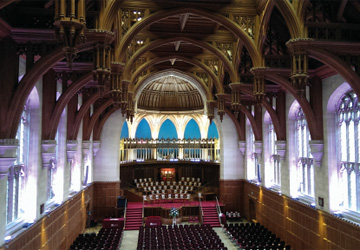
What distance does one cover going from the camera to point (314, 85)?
50.5 ft

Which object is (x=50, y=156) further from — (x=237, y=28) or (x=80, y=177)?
(x=237, y=28)

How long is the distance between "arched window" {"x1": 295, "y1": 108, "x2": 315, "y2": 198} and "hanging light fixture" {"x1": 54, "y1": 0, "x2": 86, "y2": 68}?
14.6 m

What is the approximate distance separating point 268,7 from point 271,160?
41.9 feet

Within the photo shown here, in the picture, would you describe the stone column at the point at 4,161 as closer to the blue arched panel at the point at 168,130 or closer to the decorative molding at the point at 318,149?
the decorative molding at the point at 318,149

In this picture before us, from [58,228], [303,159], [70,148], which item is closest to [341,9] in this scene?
[303,159]

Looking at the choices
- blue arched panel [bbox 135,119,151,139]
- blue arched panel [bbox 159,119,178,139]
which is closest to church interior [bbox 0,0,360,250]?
blue arched panel [bbox 135,119,151,139]

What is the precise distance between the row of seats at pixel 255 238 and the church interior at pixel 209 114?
13 centimetres

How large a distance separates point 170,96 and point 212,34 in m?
16.2

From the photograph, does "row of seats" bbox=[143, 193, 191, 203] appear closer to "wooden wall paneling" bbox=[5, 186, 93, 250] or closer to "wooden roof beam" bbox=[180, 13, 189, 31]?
"wooden wall paneling" bbox=[5, 186, 93, 250]

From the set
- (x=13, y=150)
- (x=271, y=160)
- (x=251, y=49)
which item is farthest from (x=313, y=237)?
(x=13, y=150)

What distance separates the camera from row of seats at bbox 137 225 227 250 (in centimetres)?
1752

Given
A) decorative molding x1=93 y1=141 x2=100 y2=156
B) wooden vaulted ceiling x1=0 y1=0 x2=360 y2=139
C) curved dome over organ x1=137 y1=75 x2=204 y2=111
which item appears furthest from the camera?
curved dome over organ x1=137 y1=75 x2=204 y2=111

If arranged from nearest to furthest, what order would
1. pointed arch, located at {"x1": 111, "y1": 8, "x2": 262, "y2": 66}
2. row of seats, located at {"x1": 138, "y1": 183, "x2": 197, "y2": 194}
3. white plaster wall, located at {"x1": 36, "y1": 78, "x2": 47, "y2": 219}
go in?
pointed arch, located at {"x1": 111, "y1": 8, "x2": 262, "y2": 66}
white plaster wall, located at {"x1": 36, "y1": 78, "x2": 47, "y2": 219}
row of seats, located at {"x1": 138, "y1": 183, "x2": 197, "y2": 194}

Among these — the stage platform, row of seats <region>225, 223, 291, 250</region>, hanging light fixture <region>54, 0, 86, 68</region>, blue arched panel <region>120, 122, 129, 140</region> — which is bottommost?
row of seats <region>225, 223, 291, 250</region>
